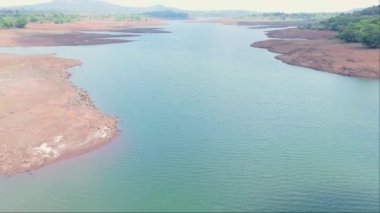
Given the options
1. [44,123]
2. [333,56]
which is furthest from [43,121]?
[333,56]

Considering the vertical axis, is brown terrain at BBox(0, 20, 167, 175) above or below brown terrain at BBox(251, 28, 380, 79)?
below

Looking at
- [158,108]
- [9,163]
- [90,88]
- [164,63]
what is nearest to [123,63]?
[164,63]

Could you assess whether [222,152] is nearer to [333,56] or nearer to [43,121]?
[43,121]

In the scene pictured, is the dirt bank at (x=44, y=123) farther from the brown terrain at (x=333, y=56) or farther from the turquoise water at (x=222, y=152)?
the brown terrain at (x=333, y=56)

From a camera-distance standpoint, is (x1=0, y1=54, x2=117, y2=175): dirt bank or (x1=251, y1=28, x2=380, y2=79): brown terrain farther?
(x1=251, y1=28, x2=380, y2=79): brown terrain

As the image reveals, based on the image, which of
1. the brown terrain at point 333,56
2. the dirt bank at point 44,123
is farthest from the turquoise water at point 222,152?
the brown terrain at point 333,56

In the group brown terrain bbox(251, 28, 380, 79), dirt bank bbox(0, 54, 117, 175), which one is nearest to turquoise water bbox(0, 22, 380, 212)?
dirt bank bbox(0, 54, 117, 175)

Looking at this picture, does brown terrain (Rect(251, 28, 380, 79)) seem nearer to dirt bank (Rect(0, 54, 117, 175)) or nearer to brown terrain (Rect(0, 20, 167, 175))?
brown terrain (Rect(0, 20, 167, 175))

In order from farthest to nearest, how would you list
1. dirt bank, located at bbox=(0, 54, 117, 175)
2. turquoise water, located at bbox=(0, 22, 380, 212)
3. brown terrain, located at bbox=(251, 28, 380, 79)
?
brown terrain, located at bbox=(251, 28, 380, 79)
dirt bank, located at bbox=(0, 54, 117, 175)
turquoise water, located at bbox=(0, 22, 380, 212)
